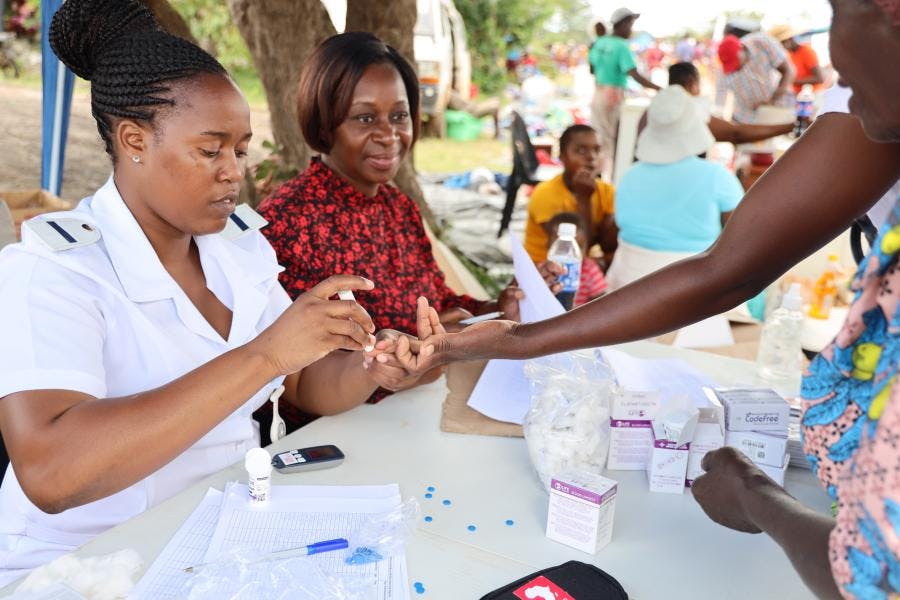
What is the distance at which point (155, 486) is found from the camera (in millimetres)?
1592

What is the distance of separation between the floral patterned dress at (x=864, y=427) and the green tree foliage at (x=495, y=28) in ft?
44.2

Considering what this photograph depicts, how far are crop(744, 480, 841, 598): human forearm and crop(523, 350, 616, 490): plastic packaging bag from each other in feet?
1.28

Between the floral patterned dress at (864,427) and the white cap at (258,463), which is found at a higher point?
the floral patterned dress at (864,427)

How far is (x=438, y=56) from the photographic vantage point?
37.0 feet

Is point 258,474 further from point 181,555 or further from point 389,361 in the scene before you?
point 389,361

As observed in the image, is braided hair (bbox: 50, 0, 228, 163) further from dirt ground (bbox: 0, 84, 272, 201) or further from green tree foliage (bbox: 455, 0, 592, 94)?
green tree foliage (bbox: 455, 0, 592, 94)

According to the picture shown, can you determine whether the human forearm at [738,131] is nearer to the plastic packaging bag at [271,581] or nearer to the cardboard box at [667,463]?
the cardboard box at [667,463]

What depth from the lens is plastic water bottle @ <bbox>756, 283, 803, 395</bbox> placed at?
225cm

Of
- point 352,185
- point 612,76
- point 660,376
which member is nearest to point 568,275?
point 660,376

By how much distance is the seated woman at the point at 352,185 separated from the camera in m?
2.38

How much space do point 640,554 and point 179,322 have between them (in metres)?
1.00

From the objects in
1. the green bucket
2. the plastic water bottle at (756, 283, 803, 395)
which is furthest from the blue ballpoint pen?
the green bucket

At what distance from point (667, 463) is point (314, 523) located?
0.68m

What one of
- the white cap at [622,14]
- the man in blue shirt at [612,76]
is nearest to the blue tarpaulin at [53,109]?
the man in blue shirt at [612,76]
